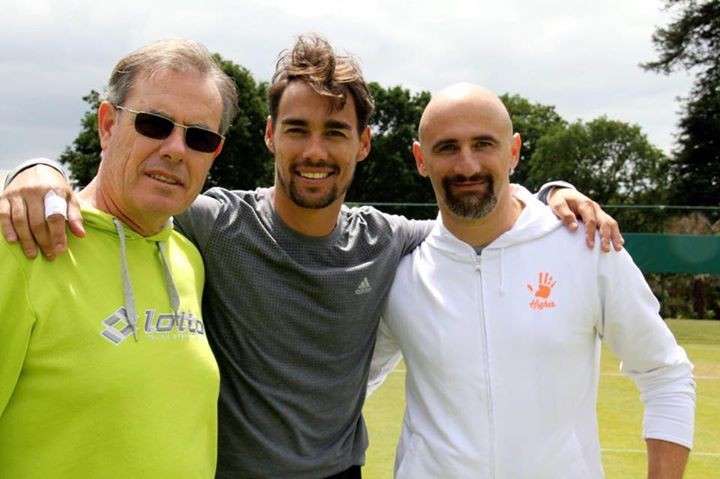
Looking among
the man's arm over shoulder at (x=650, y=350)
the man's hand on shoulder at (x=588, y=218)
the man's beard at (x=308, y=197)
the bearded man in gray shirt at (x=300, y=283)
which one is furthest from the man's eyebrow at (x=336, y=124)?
the man's arm over shoulder at (x=650, y=350)

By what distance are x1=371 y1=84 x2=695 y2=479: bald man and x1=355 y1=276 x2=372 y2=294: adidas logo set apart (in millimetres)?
155

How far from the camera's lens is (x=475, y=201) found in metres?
3.73

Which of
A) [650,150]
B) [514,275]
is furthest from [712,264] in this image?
[650,150]

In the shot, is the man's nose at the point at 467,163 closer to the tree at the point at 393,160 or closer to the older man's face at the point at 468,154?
the older man's face at the point at 468,154

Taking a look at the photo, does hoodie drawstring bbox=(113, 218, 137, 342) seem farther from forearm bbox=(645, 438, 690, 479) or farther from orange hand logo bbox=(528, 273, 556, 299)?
forearm bbox=(645, 438, 690, 479)

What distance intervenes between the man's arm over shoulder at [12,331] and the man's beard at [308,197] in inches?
56.1

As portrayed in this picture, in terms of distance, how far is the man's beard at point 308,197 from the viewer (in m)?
3.77

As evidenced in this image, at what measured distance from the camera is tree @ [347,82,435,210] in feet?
172

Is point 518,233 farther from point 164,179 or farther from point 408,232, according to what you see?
point 164,179

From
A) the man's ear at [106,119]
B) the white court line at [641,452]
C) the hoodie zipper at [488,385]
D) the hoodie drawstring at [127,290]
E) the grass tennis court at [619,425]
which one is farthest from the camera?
the white court line at [641,452]

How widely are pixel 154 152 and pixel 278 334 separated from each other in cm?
96

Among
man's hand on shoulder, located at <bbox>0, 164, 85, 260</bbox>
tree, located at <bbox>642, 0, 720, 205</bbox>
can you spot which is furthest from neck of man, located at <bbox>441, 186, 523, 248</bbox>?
tree, located at <bbox>642, 0, 720, 205</bbox>

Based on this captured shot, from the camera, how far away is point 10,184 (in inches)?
119

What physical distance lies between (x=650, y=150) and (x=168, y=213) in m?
63.2
